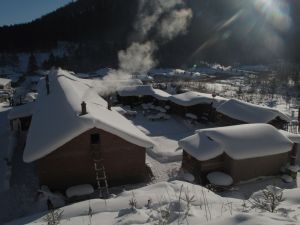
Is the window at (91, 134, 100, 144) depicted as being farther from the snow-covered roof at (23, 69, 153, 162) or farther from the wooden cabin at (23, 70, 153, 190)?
the snow-covered roof at (23, 69, 153, 162)

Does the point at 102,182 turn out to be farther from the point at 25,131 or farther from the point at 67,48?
the point at 67,48

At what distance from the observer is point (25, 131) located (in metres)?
21.5

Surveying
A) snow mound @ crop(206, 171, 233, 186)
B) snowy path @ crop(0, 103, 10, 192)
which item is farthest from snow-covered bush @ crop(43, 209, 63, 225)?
snow mound @ crop(206, 171, 233, 186)

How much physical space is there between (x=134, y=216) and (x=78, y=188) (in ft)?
24.9

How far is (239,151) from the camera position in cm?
1406

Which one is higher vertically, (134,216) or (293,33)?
(293,33)

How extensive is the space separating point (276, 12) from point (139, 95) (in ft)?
252

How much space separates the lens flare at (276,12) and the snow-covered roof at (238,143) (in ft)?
251

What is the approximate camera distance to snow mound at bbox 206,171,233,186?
1386cm

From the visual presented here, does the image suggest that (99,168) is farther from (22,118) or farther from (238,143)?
(22,118)

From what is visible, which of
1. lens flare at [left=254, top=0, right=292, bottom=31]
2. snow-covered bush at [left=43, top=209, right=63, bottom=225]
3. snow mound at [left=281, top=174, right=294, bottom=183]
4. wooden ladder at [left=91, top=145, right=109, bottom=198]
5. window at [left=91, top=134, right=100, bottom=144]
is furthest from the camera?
lens flare at [left=254, top=0, right=292, bottom=31]

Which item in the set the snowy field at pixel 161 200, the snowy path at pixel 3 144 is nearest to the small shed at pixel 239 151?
the snowy field at pixel 161 200

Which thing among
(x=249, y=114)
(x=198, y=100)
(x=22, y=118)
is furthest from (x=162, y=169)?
(x=22, y=118)

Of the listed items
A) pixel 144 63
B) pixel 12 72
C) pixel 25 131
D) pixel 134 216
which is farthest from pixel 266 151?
pixel 12 72
